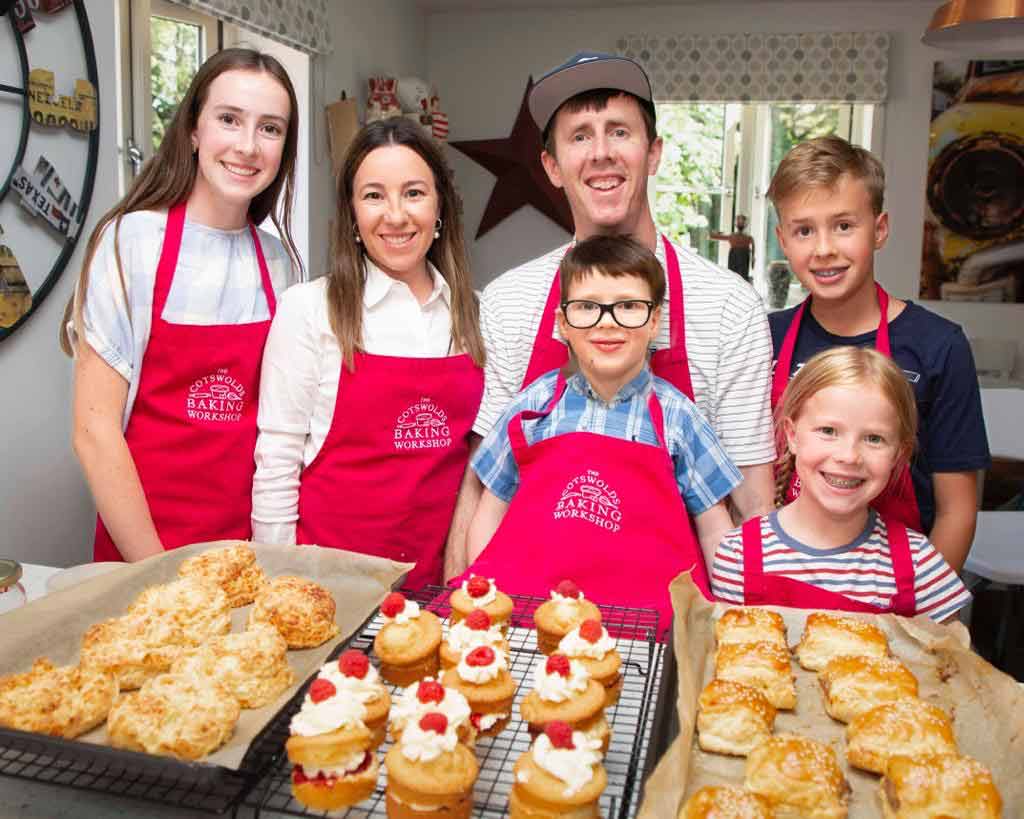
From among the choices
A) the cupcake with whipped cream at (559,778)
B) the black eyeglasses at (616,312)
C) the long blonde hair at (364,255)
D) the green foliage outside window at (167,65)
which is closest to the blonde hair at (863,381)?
the black eyeglasses at (616,312)

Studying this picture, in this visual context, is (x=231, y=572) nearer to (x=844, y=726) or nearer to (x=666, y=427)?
(x=666, y=427)

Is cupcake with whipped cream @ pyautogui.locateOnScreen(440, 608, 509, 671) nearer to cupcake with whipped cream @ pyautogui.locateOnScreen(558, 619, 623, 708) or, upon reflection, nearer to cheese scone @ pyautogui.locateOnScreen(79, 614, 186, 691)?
cupcake with whipped cream @ pyautogui.locateOnScreen(558, 619, 623, 708)

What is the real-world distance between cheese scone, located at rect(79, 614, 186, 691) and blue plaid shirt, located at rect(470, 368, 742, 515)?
0.85 meters

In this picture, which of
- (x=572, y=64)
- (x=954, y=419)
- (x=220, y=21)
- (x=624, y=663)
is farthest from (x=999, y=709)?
(x=220, y=21)

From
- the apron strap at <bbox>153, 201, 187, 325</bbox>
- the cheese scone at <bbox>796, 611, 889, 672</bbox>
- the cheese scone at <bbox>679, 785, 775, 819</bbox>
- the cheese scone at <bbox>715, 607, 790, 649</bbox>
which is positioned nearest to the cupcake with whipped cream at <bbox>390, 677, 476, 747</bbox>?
the cheese scone at <bbox>679, 785, 775, 819</bbox>

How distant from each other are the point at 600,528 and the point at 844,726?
572mm

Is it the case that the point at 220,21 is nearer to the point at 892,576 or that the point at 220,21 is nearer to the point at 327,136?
the point at 327,136

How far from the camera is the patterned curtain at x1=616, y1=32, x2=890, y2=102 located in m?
6.65

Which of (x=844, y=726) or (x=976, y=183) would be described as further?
(x=976, y=183)

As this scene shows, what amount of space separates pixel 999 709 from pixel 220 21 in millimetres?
4846

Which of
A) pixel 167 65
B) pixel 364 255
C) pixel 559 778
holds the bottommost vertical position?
pixel 559 778

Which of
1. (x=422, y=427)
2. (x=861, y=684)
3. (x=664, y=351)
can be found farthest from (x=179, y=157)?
Result: (x=861, y=684)

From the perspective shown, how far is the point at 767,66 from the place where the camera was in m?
6.78

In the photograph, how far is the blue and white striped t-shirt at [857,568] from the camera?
5.85 ft
